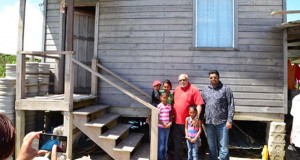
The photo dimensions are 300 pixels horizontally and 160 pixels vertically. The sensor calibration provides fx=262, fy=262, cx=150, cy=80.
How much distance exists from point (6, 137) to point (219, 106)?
3954 mm

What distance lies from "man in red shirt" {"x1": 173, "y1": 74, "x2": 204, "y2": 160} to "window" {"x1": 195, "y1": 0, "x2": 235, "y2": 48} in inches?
60.7

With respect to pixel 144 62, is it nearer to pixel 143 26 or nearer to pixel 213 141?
pixel 143 26

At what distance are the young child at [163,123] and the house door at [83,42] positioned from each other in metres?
2.88

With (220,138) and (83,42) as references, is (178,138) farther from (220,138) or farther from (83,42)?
(83,42)

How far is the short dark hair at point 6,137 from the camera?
2.69ft

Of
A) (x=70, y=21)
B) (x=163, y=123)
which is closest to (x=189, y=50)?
(x=163, y=123)

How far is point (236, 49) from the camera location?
18.6 feet

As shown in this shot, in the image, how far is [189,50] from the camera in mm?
5828

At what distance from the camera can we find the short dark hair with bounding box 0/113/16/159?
0.82 meters

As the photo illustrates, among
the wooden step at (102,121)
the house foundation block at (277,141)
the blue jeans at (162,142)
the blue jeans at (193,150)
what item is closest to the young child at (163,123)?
the blue jeans at (162,142)

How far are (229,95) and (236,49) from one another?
1.62 m

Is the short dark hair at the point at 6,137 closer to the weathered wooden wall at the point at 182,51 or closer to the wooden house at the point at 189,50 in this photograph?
the wooden house at the point at 189,50

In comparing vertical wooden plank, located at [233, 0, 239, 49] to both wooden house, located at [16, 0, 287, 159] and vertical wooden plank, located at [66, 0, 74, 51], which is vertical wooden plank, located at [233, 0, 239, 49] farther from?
vertical wooden plank, located at [66, 0, 74, 51]

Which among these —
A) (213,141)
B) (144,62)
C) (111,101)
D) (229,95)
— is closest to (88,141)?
(111,101)
